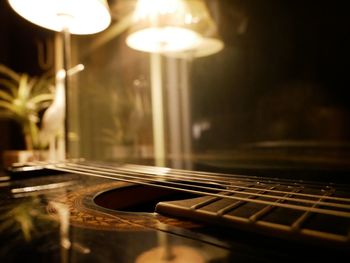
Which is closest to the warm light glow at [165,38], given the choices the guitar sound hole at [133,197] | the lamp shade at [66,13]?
the lamp shade at [66,13]

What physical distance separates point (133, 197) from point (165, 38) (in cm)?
75

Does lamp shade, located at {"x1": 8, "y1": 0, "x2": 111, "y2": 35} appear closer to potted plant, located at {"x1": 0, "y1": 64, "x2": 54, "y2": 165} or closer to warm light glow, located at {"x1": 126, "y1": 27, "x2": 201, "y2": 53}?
warm light glow, located at {"x1": 126, "y1": 27, "x2": 201, "y2": 53}

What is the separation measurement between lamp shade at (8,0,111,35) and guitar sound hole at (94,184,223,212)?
2.07ft

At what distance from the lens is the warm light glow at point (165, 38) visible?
1175 mm

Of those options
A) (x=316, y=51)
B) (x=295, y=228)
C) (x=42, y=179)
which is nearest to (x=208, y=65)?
(x=316, y=51)

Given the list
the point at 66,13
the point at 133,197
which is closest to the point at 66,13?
the point at 66,13

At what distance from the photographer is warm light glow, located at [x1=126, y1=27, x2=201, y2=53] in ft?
3.85

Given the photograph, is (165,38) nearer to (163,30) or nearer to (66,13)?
(163,30)

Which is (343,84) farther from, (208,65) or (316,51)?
(208,65)

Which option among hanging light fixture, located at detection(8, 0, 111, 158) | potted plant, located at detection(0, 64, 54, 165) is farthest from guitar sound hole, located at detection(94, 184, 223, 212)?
potted plant, located at detection(0, 64, 54, 165)

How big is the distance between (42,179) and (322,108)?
941 millimetres

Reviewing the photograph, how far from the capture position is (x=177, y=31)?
1.17 m

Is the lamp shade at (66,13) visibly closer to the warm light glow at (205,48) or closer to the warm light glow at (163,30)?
the warm light glow at (163,30)

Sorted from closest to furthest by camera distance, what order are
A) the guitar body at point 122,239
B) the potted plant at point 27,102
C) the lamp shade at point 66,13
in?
the guitar body at point 122,239 → the lamp shade at point 66,13 → the potted plant at point 27,102
